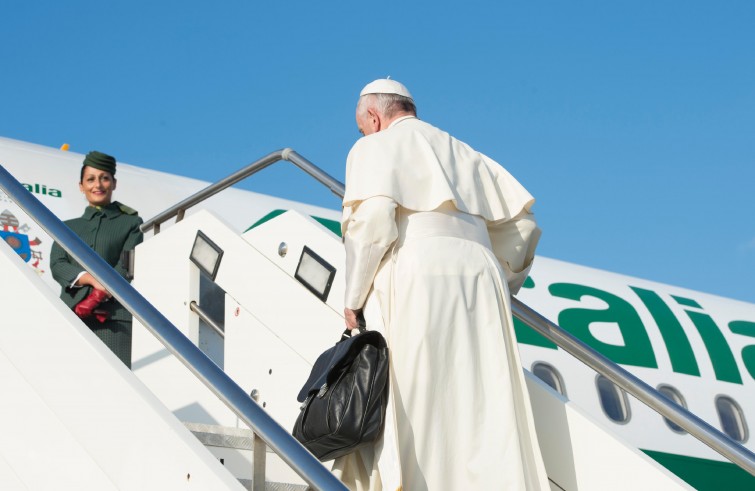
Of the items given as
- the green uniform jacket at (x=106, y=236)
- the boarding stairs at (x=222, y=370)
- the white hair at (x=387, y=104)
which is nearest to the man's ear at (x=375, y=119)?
the white hair at (x=387, y=104)

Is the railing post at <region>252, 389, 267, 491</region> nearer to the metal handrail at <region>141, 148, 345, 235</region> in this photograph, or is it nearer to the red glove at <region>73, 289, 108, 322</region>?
the red glove at <region>73, 289, 108, 322</region>

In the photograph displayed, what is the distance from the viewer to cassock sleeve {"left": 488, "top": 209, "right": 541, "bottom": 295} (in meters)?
3.88

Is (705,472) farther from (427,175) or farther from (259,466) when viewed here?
(259,466)

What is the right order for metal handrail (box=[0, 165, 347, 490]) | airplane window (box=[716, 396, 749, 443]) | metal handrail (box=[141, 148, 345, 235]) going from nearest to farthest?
metal handrail (box=[0, 165, 347, 490]) → metal handrail (box=[141, 148, 345, 235]) → airplane window (box=[716, 396, 749, 443])

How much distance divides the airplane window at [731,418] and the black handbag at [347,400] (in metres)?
6.32

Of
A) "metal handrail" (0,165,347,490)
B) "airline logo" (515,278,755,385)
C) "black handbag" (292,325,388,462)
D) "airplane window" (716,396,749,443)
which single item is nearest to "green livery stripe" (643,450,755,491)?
"airplane window" (716,396,749,443)

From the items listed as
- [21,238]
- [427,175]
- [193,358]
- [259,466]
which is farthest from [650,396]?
[21,238]

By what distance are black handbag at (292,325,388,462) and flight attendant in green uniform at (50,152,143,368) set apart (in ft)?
6.37

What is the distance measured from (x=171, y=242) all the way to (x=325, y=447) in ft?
7.51

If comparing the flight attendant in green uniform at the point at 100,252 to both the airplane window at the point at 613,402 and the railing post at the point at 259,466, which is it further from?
the airplane window at the point at 613,402

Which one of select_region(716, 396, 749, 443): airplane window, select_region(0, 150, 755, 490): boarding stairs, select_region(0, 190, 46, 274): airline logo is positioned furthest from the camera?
select_region(716, 396, 749, 443): airplane window

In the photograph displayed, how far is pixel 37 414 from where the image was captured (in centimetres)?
292

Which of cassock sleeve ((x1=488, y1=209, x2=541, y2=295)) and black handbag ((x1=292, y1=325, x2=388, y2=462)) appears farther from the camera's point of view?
cassock sleeve ((x1=488, y1=209, x2=541, y2=295))

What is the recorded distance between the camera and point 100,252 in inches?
208
